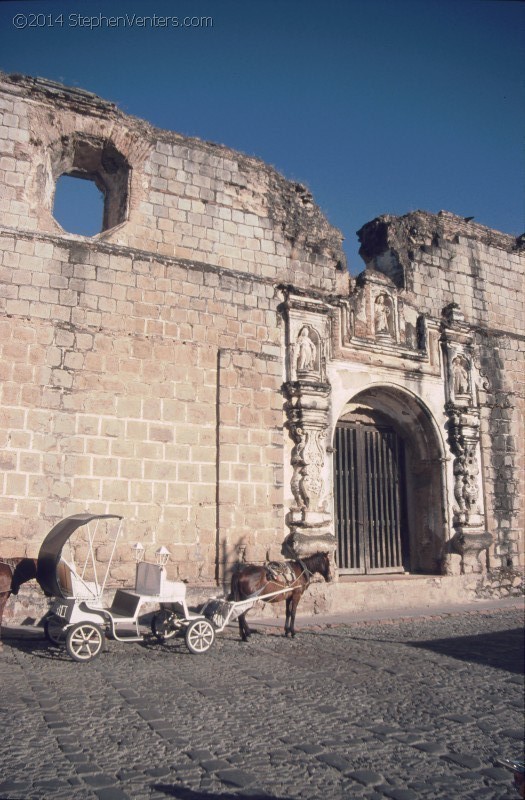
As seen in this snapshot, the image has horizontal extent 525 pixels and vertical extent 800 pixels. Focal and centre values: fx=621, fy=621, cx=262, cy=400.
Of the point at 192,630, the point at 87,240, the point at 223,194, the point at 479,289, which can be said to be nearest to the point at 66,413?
the point at 87,240

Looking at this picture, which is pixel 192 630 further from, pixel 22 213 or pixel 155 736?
pixel 22 213

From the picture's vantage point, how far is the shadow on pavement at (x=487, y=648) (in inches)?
267

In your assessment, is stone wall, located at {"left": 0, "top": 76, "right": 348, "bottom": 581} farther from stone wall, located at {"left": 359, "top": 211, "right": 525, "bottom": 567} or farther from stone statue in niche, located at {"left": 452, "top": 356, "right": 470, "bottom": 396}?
stone statue in niche, located at {"left": 452, "top": 356, "right": 470, "bottom": 396}

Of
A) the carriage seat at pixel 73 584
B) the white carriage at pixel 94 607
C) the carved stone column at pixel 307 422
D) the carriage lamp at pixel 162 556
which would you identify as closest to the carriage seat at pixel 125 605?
the white carriage at pixel 94 607

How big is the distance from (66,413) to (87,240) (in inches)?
103

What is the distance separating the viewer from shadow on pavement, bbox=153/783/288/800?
3.20m

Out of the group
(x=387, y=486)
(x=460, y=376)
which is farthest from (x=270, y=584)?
(x=460, y=376)

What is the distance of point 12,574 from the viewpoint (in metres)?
6.80

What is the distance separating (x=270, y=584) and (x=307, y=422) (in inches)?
119

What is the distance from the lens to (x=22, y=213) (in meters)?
8.87

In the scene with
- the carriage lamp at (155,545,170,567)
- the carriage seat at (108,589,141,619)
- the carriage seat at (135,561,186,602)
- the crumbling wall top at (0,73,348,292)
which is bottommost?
the carriage seat at (108,589,141,619)

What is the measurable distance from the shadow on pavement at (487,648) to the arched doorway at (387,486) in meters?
3.13

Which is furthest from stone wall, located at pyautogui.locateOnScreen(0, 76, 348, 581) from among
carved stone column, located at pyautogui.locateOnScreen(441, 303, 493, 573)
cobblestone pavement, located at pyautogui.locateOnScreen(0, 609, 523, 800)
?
carved stone column, located at pyautogui.locateOnScreen(441, 303, 493, 573)

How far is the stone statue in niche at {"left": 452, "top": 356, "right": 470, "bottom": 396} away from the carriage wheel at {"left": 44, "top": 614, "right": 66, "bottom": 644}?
8496mm
